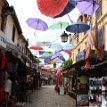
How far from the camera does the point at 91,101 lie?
1390 centimetres

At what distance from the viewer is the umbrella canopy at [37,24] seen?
15.5 meters

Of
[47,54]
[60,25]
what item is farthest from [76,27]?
[47,54]

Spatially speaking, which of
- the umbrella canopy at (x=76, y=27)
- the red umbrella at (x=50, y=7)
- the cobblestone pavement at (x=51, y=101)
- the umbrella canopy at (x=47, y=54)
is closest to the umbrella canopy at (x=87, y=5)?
the red umbrella at (x=50, y=7)

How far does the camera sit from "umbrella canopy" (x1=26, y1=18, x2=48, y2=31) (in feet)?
50.9

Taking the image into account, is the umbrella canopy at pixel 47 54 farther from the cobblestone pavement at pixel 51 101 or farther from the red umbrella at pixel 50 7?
the red umbrella at pixel 50 7

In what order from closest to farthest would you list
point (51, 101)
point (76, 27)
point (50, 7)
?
point (50, 7)
point (76, 27)
point (51, 101)

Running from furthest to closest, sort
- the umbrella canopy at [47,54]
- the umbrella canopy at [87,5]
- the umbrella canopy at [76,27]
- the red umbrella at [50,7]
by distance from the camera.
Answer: the umbrella canopy at [47,54]
the umbrella canopy at [76,27]
the umbrella canopy at [87,5]
the red umbrella at [50,7]

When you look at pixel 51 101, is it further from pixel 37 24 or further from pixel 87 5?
pixel 87 5

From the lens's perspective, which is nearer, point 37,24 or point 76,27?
point 37,24

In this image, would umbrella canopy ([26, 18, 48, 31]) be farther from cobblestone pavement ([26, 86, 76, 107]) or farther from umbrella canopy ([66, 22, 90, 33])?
cobblestone pavement ([26, 86, 76, 107])

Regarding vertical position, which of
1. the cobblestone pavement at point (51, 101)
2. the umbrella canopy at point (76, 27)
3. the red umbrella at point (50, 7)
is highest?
the umbrella canopy at point (76, 27)

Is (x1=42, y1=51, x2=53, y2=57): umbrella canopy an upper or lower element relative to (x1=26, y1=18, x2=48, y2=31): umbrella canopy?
upper

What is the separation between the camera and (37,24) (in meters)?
15.7

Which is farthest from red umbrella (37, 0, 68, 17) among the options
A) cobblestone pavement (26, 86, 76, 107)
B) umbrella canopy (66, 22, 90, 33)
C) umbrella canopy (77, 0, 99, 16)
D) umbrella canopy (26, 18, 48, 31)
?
cobblestone pavement (26, 86, 76, 107)
